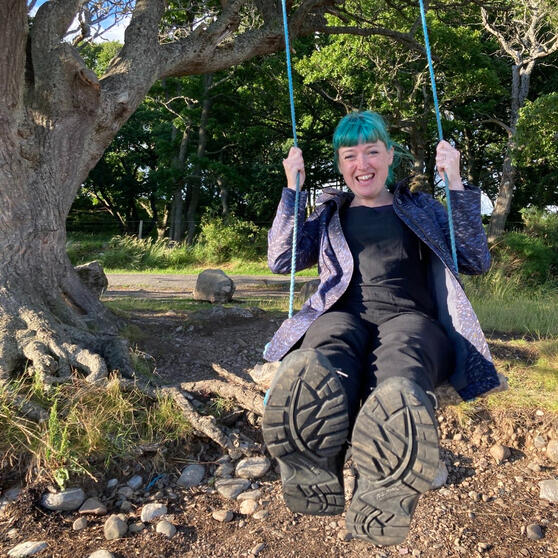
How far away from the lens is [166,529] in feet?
8.12

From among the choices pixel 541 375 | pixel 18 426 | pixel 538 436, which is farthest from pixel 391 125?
pixel 18 426

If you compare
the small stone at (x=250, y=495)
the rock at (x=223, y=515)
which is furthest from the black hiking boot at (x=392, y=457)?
the small stone at (x=250, y=495)

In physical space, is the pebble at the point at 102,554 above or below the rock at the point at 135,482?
above

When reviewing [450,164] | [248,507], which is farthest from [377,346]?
[248,507]

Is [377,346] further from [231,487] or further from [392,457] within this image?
[231,487]

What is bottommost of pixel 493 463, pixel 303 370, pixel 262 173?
pixel 493 463

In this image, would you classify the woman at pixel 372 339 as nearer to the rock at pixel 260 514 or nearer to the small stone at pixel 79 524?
the rock at pixel 260 514

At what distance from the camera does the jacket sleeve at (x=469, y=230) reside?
7.94 ft

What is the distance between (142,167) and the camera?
2527 centimetres

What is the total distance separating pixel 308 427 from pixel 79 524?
57.5 inches

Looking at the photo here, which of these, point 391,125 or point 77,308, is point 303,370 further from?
point 391,125

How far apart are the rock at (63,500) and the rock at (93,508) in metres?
0.04

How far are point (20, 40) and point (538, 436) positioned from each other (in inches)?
180

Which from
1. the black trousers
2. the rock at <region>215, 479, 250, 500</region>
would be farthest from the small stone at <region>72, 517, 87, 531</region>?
the black trousers
